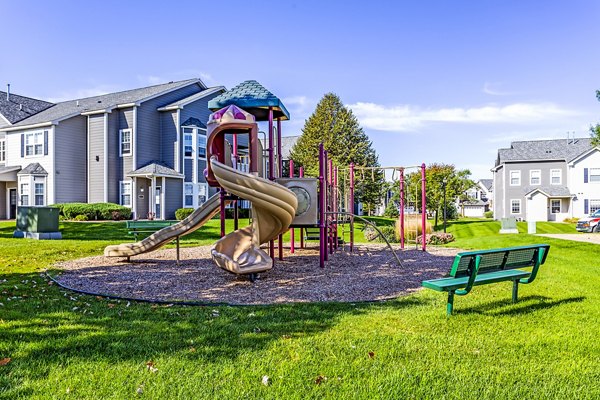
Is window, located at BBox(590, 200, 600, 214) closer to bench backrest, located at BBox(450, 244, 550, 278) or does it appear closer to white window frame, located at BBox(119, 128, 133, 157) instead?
white window frame, located at BBox(119, 128, 133, 157)

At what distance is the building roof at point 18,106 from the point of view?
106 feet

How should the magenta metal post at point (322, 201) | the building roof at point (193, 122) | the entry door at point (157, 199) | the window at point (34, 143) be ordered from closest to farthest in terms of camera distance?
1. the magenta metal post at point (322, 201)
2. the entry door at point (157, 199)
3. the window at point (34, 143)
4. the building roof at point (193, 122)

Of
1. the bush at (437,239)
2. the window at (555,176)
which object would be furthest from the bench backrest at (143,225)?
the window at (555,176)

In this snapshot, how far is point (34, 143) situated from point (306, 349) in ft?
103

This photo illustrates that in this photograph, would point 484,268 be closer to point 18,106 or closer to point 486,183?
point 18,106

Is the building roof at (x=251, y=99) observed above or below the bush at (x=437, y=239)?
above

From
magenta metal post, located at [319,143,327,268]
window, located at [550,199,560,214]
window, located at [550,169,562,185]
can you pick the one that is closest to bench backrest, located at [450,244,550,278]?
magenta metal post, located at [319,143,327,268]

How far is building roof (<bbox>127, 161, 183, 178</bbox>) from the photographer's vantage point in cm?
2741

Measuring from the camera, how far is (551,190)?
1612 inches

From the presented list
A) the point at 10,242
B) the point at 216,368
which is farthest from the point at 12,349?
the point at 10,242

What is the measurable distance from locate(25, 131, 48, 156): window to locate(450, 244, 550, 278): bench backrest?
29832 mm

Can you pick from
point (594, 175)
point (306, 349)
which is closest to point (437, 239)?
point (306, 349)

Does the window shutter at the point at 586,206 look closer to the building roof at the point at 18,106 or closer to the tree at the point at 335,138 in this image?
the tree at the point at 335,138

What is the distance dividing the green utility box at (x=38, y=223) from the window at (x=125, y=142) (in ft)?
40.9
